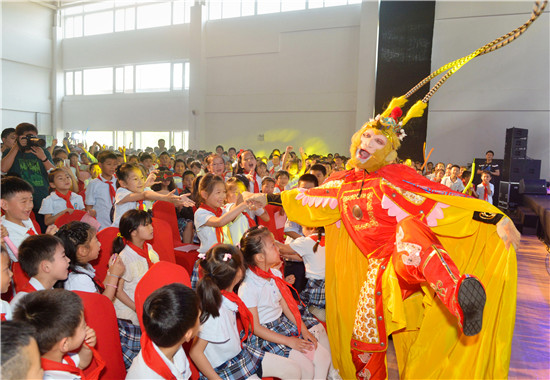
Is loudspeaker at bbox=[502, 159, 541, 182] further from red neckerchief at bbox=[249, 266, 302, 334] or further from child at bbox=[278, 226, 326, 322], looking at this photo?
red neckerchief at bbox=[249, 266, 302, 334]

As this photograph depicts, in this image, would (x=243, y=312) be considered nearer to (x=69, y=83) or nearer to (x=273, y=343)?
(x=273, y=343)

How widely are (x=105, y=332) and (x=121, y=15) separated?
19536 mm

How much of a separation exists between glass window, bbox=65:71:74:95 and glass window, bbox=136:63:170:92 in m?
4.11

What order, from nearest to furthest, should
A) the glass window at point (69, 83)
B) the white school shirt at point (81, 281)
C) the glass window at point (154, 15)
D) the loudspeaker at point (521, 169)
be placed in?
the white school shirt at point (81, 281)
the loudspeaker at point (521, 169)
the glass window at point (154, 15)
the glass window at point (69, 83)

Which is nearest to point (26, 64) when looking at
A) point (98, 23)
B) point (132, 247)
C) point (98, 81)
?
point (98, 81)

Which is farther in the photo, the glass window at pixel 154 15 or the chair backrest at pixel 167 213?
the glass window at pixel 154 15

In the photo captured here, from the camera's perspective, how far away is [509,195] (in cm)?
1041

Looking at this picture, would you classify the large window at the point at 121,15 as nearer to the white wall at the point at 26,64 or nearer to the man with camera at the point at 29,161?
the white wall at the point at 26,64

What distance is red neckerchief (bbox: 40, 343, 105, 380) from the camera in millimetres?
1475

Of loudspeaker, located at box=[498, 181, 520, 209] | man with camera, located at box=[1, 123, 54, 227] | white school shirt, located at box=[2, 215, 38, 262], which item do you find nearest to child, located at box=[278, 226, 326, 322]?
white school shirt, located at box=[2, 215, 38, 262]

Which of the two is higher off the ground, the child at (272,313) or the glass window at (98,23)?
the glass window at (98,23)

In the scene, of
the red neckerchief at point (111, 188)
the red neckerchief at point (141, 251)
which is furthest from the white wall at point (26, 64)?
the red neckerchief at point (141, 251)

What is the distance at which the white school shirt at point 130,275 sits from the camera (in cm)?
254

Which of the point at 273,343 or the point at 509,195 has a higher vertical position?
the point at 509,195
